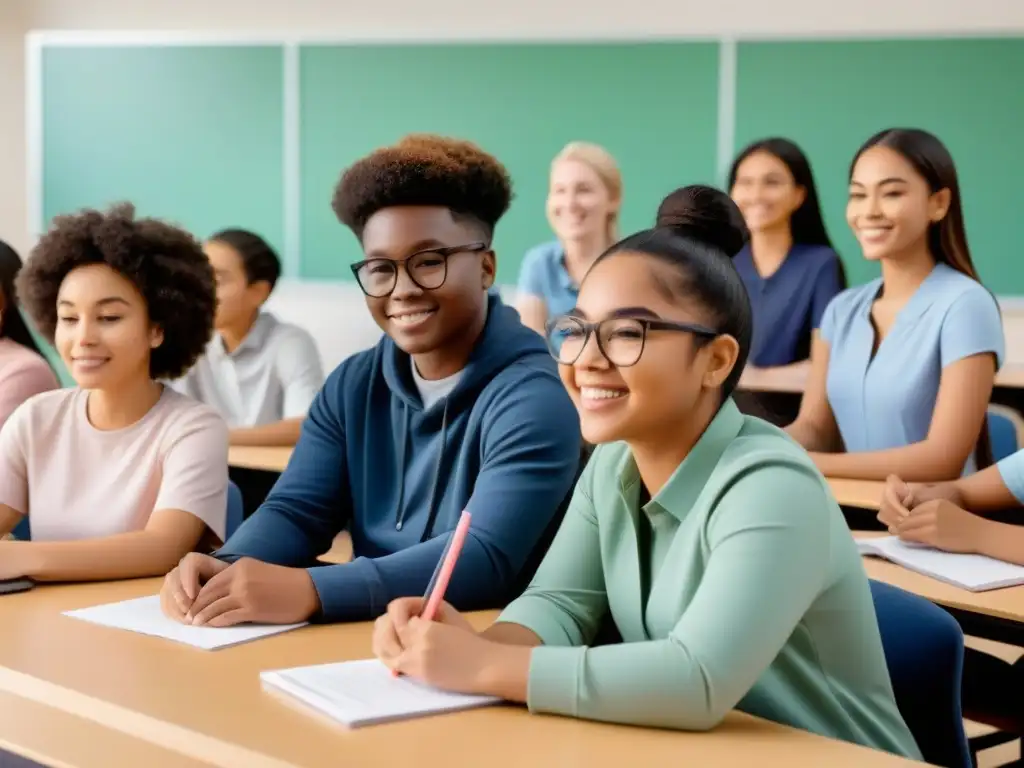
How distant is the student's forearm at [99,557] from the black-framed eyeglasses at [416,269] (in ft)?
1.62

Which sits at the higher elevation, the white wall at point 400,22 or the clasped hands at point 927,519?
the white wall at point 400,22

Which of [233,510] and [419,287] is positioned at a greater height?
[419,287]

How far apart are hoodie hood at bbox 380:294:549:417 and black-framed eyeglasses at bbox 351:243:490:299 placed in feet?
0.42

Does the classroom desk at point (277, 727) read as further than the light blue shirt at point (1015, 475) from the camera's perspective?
No

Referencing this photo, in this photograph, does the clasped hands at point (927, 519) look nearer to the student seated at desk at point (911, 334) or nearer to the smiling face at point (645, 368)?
the student seated at desk at point (911, 334)

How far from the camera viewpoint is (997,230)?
16.4 feet

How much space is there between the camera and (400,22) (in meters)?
5.75

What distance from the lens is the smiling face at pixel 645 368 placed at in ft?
4.73

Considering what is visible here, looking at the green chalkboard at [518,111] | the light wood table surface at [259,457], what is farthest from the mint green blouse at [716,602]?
the green chalkboard at [518,111]

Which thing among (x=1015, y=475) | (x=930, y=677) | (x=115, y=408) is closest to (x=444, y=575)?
(x=930, y=677)

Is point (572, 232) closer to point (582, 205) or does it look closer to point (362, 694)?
point (582, 205)

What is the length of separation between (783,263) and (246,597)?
2822 mm

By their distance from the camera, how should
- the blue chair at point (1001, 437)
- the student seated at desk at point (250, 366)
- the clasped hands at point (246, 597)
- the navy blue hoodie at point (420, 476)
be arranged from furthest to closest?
the student seated at desk at point (250, 366) < the blue chair at point (1001, 437) < the navy blue hoodie at point (420, 476) < the clasped hands at point (246, 597)

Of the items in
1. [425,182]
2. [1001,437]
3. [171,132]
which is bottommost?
[1001,437]
